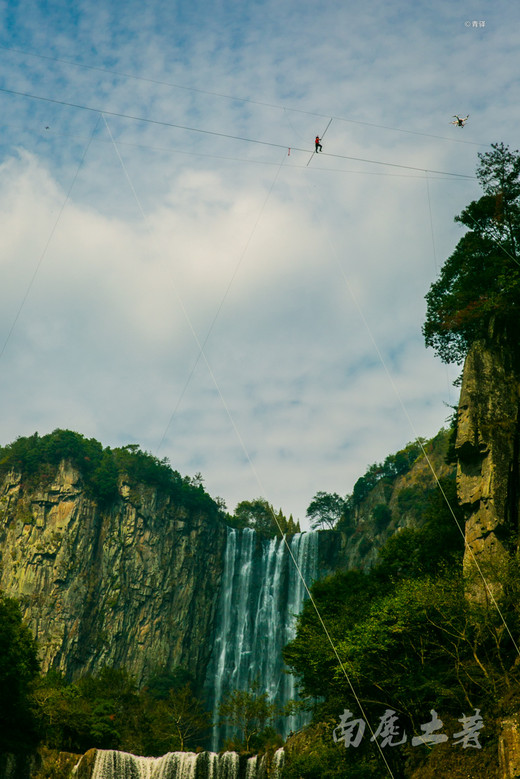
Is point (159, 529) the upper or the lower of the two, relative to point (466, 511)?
upper

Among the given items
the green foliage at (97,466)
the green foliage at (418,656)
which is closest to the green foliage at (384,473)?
the green foliage at (97,466)

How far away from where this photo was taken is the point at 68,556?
6188 centimetres

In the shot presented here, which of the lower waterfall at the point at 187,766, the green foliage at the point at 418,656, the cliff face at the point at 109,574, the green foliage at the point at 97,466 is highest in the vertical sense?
the green foliage at the point at 97,466

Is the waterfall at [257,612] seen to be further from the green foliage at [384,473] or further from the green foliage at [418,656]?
the green foliage at [418,656]

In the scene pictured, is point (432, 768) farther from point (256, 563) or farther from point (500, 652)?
point (256, 563)

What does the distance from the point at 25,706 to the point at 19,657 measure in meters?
4.44

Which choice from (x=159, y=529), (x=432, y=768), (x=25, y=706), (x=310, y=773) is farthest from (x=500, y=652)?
(x=159, y=529)

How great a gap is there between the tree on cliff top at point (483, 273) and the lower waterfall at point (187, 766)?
24.9 m

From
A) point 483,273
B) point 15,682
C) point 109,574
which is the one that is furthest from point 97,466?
point 483,273

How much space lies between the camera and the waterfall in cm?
5975
